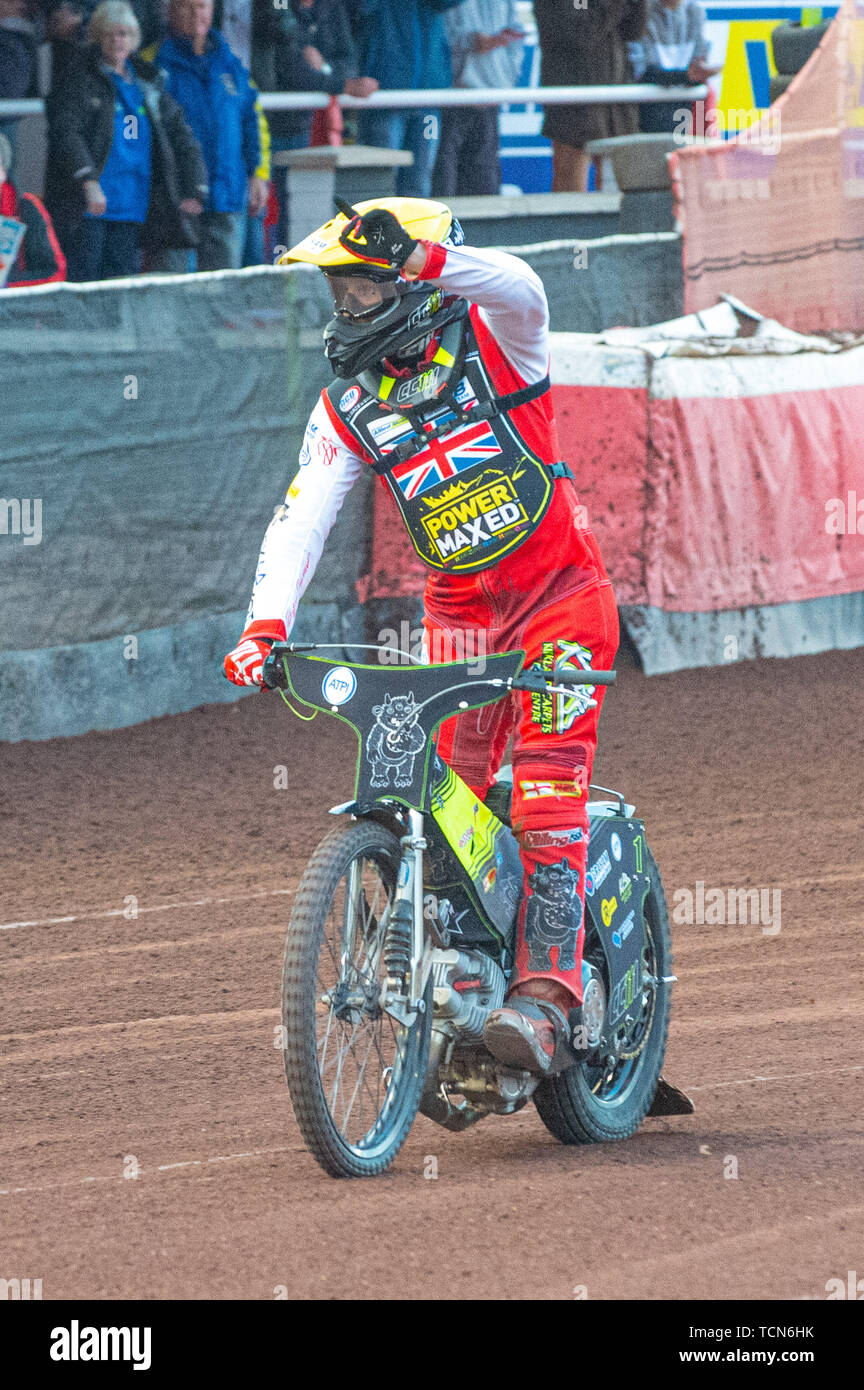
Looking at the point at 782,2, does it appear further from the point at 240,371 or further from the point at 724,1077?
the point at 724,1077

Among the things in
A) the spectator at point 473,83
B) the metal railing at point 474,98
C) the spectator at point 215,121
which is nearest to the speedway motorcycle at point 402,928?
the spectator at point 215,121

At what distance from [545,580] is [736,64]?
13705 millimetres

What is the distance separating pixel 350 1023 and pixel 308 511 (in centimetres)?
126

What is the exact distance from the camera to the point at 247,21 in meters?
12.8

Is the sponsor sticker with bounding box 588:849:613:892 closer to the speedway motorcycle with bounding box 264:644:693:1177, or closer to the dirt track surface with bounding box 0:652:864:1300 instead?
the speedway motorcycle with bounding box 264:644:693:1177

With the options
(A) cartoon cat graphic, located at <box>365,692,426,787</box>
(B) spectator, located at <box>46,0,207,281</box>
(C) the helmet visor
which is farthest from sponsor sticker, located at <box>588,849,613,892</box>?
(B) spectator, located at <box>46,0,207,281</box>

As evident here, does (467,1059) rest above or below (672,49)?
below

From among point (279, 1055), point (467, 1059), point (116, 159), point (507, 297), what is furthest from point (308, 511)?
point (116, 159)

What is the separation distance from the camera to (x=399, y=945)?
4324 mm

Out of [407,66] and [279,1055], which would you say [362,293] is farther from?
[407,66]

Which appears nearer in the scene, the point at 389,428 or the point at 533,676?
the point at 533,676

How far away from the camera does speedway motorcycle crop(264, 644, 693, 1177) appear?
4.18m

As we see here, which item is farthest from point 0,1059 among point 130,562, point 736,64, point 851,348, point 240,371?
point 736,64

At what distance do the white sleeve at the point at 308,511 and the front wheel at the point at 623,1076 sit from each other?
3.96 ft
